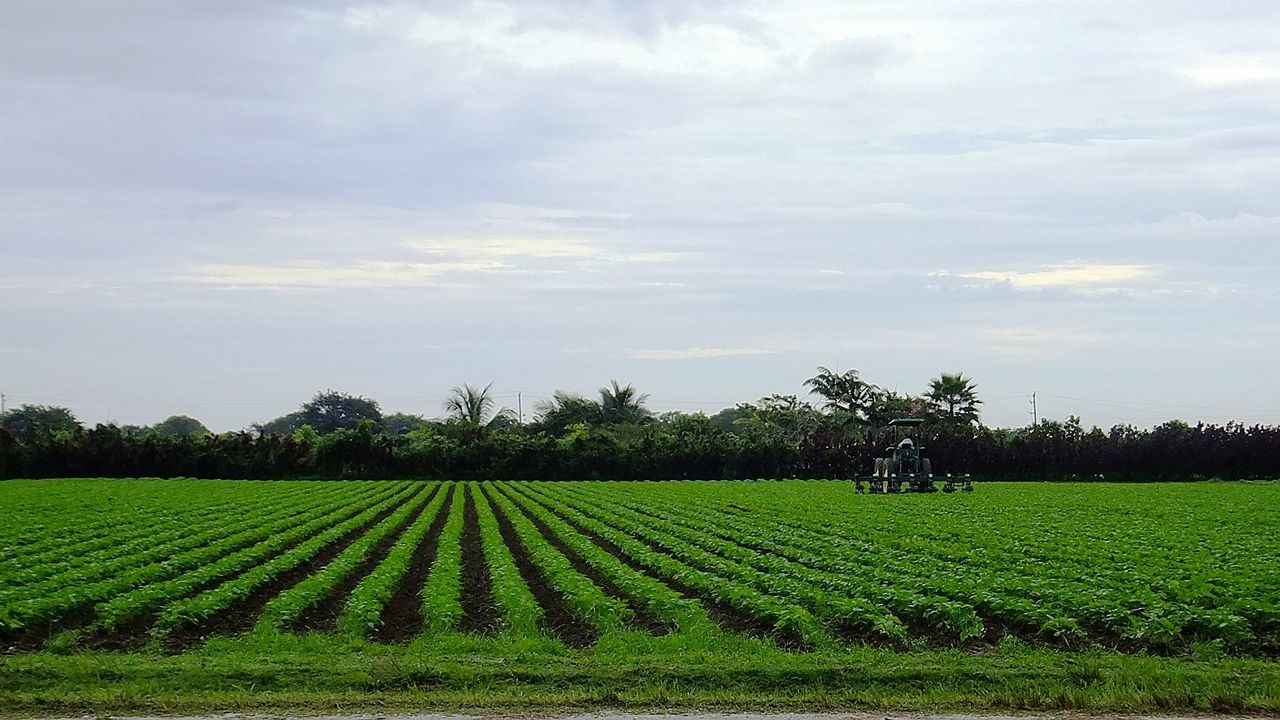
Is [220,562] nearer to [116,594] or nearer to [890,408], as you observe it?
[116,594]

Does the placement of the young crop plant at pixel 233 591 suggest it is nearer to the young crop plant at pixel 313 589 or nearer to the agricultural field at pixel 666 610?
the agricultural field at pixel 666 610

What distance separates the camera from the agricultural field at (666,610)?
1077cm

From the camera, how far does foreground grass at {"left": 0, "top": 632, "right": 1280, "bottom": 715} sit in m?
9.88

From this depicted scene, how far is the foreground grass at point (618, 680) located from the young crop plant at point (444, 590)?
1.76m

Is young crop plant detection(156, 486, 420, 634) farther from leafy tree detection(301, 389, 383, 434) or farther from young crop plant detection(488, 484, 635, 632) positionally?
leafy tree detection(301, 389, 383, 434)

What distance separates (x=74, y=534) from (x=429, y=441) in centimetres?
5313

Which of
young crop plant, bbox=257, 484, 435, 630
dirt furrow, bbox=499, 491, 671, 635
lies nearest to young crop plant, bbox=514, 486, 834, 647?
dirt furrow, bbox=499, 491, 671, 635

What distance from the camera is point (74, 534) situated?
2648 centimetres

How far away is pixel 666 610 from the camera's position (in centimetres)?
1516

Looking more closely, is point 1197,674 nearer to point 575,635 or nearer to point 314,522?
point 575,635

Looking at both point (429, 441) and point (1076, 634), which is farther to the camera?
point (429, 441)

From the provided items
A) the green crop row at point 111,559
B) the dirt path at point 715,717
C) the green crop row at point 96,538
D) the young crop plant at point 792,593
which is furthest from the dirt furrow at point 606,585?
the green crop row at point 96,538

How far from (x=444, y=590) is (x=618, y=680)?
694 centimetres

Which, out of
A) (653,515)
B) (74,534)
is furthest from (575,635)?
(653,515)
